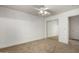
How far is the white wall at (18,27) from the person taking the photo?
1458 millimetres

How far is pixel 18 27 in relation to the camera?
155 cm

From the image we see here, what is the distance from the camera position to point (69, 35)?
164 centimetres

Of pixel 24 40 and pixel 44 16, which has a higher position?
pixel 44 16

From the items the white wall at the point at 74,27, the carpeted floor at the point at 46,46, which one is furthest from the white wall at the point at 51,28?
the white wall at the point at 74,27

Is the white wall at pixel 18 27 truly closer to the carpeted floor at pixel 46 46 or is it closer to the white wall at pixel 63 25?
the carpeted floor at pixel 46 46

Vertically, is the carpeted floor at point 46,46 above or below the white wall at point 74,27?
below

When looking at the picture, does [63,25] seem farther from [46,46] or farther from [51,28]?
[46,46]

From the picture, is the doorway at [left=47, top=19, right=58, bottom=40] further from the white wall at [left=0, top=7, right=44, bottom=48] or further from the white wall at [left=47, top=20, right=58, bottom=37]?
the white wall at [left=0, top=7, right=44, bottom=48]
